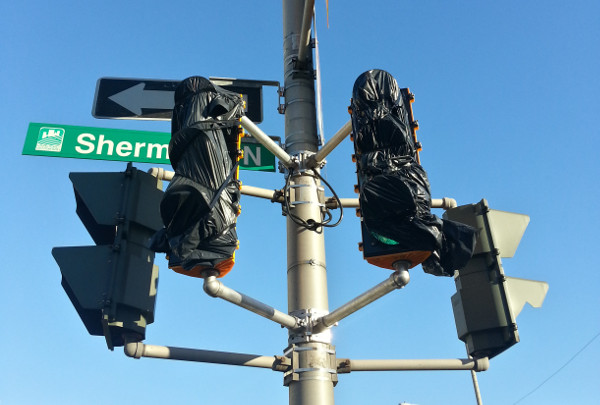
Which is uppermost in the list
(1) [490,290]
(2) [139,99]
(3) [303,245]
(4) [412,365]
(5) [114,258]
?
(2) [139,99]

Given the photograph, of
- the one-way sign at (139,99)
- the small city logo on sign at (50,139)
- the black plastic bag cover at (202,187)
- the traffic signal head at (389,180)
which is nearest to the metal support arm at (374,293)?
the traffic signal head at (389,180)

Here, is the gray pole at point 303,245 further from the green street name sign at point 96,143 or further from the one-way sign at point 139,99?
Answer: the green street name sign at point 96,143

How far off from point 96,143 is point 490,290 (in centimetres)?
365

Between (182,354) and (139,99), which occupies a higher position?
(139,99)

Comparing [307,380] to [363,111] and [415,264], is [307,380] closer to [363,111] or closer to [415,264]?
[415,264]

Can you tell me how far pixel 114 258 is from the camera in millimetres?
4035

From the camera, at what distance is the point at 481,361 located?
436 centimetres

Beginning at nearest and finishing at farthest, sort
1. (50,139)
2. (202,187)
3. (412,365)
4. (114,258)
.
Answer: (202,187) → (114,258) → (412,365) → (50,139)

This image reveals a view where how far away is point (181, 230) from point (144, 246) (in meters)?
0.79

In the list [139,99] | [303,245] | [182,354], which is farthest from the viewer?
[139,99]

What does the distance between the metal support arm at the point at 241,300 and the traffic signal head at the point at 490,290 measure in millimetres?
1446

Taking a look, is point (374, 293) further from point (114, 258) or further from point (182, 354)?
point (114, 258)

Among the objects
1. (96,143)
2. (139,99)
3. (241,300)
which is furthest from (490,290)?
(139,99)

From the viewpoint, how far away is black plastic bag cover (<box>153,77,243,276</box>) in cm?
365
